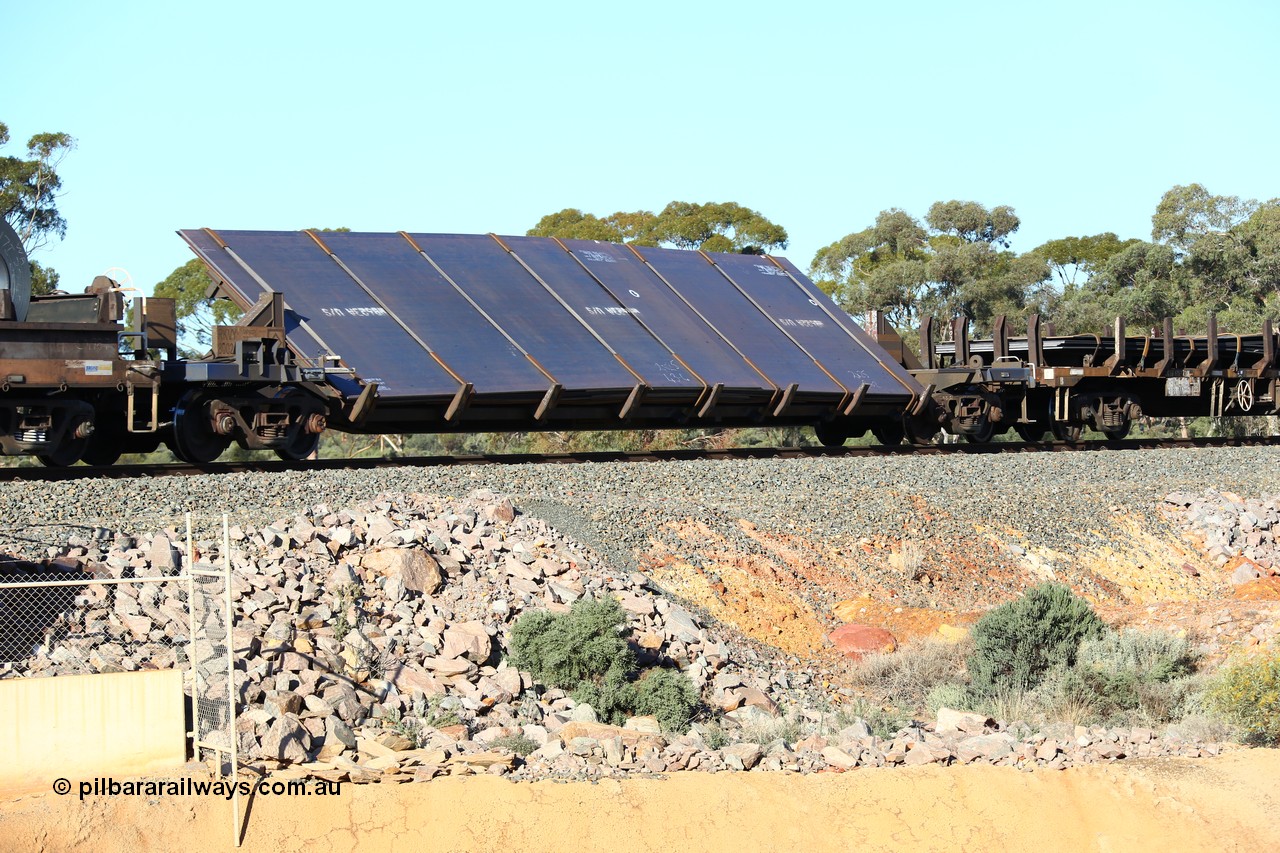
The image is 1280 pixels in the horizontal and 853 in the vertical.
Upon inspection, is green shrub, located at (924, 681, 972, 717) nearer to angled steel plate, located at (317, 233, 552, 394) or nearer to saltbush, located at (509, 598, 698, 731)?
saltbush, located at (509, 598, 698, 731)

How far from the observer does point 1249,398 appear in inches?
1010

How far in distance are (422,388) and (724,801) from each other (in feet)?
29.4

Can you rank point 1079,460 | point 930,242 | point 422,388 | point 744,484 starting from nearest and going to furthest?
point 744,484, point 422,388, point 1079,460, point 930,242

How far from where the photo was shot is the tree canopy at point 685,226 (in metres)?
53.4

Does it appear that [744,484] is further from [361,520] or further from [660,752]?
[660,752]

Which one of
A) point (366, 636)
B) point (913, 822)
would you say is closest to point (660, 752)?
point (913, 822)

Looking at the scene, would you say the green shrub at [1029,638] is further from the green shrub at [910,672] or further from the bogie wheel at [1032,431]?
the bogie wheel at [1032,431]

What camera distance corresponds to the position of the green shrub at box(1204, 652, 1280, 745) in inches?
366

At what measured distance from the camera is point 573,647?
9695 millimetres

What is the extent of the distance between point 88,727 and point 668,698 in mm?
3846

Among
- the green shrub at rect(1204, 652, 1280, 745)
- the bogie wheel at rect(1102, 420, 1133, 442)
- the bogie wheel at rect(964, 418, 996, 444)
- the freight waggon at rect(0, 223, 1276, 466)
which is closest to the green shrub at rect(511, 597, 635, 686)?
the green shrub at rect(1204, 652, 1280, 745)

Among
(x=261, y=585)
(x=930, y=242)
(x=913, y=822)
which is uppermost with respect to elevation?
(x=930, y=242)

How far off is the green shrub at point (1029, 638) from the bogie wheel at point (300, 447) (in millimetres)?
8350

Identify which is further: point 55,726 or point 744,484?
point 744,484
